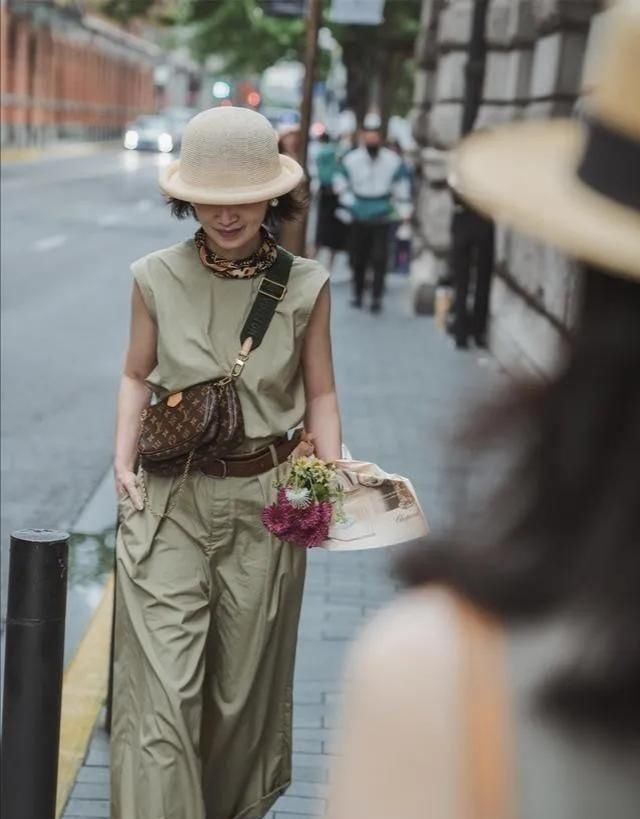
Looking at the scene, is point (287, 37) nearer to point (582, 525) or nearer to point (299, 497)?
point (299, 497)

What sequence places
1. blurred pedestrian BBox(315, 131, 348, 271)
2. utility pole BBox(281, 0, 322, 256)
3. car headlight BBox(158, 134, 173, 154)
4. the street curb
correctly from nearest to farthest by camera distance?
1. utility pole BBox(281, 0, 322, 256)
2. blurred pedestrian BBox(315, 131, 348, 271)
3. the street curb
4. car headlight BBox(158, 134, 173, 154)

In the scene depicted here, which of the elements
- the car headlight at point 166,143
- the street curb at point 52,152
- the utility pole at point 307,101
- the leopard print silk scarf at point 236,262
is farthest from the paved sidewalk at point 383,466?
the car headlight at point 166,143

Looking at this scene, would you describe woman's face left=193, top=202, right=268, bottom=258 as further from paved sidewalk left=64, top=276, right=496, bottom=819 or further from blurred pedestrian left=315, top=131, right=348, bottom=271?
blurred pedestrian left=315, top=131, right=348, bottom=271

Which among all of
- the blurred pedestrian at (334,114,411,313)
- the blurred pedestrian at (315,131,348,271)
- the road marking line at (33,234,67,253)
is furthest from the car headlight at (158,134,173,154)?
the blurred pedestrian at (334,114,411,313)

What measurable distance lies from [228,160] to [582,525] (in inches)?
107

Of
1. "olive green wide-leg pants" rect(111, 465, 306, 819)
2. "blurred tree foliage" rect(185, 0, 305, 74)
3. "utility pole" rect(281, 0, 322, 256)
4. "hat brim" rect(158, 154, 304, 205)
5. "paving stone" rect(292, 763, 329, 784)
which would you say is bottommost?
"blurred tree foliage" rect(185, 0, 305, 74)

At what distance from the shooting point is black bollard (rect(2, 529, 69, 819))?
3434 millimetres

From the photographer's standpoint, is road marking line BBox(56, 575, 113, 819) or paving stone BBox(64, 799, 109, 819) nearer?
paving stone BBox(64, 799, 109, 819)

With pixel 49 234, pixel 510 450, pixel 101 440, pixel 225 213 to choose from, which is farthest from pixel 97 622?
pixel 49 234

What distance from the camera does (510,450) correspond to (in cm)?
121

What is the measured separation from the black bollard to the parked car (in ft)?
185

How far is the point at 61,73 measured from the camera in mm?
73250

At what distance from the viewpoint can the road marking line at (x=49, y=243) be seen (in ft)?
73.1

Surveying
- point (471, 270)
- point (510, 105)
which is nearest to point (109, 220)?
point (510, 105)
